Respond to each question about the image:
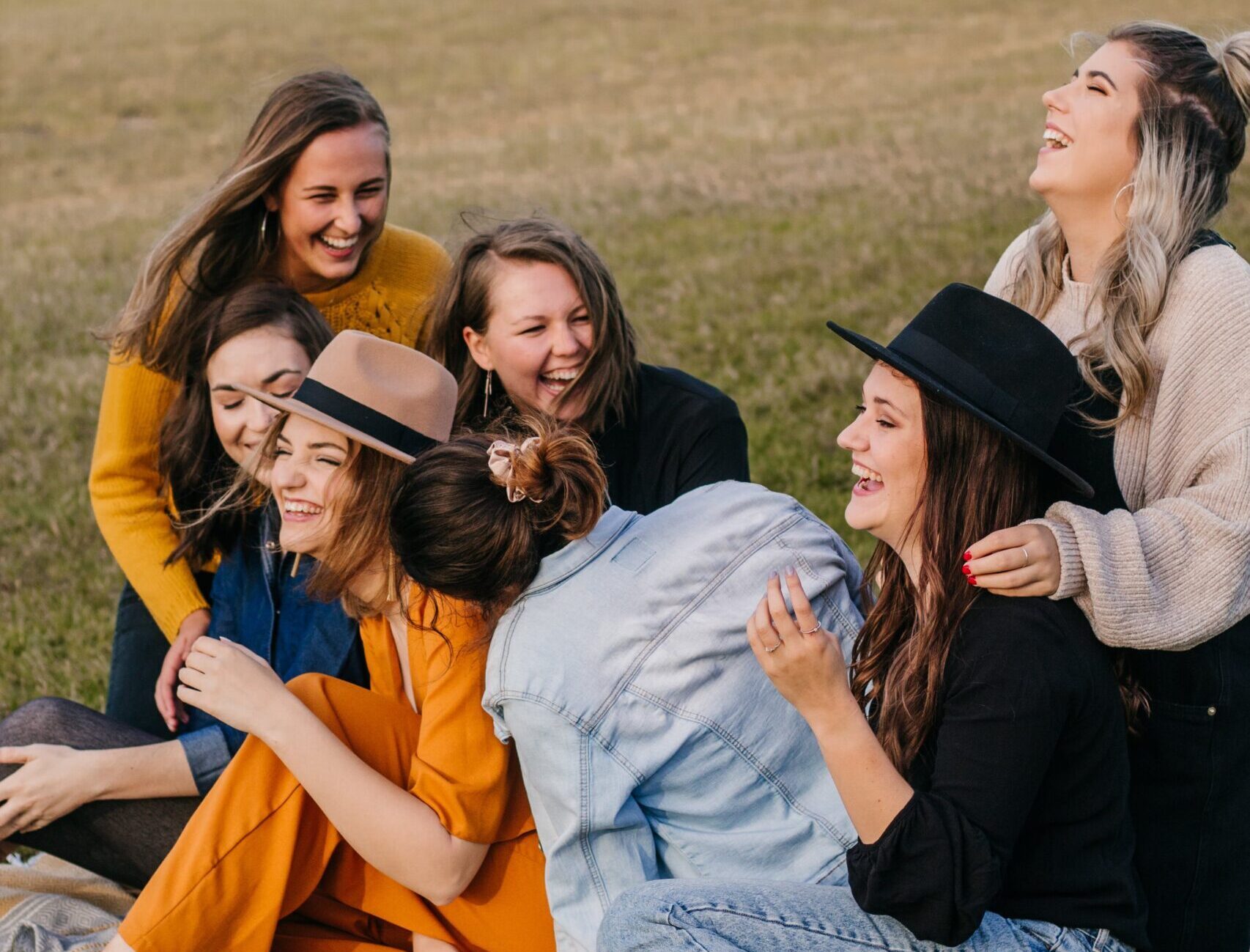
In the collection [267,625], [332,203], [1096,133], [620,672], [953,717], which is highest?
[1096,133]

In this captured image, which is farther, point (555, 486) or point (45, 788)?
point (45, 788)

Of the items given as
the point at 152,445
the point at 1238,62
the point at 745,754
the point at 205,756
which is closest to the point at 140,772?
the point at 205,756

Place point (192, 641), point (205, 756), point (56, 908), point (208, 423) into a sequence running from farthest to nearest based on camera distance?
point (208, 423) < point (192, 641) < point (205, 756) < point (56, 908)

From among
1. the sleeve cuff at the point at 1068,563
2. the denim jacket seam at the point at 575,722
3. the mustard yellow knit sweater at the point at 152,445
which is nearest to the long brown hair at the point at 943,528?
the sleeve cuff at the point at 1068,563

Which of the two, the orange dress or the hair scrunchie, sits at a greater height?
the hair scrunchie

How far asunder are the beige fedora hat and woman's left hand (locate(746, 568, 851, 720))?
1.32 metres

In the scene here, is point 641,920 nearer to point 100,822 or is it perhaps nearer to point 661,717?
point 661,717

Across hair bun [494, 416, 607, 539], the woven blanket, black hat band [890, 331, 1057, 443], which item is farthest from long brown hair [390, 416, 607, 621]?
the woven blanket

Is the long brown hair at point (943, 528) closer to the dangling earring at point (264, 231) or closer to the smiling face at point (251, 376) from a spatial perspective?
the smiling face at point (251, 376)

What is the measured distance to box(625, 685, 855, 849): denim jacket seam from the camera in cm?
332

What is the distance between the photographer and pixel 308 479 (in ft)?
13.6

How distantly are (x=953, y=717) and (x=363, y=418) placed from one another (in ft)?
6.05

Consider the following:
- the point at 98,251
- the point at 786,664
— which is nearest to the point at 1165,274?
the point at 786,664

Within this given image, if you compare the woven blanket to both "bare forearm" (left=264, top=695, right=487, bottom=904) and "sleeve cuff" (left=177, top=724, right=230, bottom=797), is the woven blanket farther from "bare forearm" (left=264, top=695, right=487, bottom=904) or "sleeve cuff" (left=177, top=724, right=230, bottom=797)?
"bare forearm" (left=264, top=695, right=487, bottom=904)
